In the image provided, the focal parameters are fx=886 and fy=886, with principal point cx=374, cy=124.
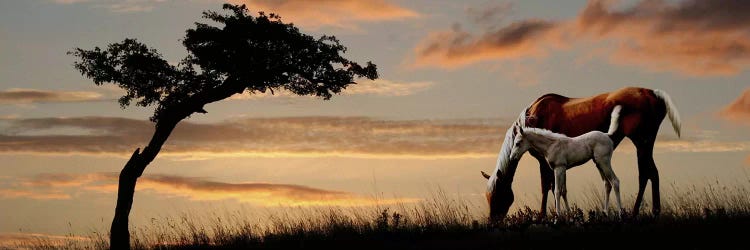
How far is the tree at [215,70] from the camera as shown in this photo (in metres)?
21.8

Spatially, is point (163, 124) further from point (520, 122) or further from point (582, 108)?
point (582, 108)

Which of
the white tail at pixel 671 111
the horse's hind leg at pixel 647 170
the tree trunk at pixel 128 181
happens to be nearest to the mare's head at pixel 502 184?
→ the horse's hind leg at pixel 647 170

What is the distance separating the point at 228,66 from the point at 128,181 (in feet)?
12.2

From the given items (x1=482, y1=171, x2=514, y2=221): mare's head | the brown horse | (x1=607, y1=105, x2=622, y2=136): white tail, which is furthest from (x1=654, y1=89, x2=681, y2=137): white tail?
(x1=482, y1=171, x2=514, y2=221): mare's head

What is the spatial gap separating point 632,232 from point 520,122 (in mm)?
4924

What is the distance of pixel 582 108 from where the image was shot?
20578 mm

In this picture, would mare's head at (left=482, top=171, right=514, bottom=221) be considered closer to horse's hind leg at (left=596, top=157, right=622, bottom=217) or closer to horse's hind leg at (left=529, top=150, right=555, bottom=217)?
horse's hind leg at (left=529, top=150, right=555, bottom=217)

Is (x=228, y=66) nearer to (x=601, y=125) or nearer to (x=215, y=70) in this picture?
(x=215, y=70)

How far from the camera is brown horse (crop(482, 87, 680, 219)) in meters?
19.7

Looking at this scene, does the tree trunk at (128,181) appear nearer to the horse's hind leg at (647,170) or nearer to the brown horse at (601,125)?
the brown horse at (601,125)

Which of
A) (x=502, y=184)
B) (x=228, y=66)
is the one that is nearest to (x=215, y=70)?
(x=228, y=66)

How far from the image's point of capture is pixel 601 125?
20.1 metres

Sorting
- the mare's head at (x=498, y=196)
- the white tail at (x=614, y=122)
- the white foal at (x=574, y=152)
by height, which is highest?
the white tail at (x=614, y=122)

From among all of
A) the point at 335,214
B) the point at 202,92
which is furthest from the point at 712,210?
the point at 202,92
